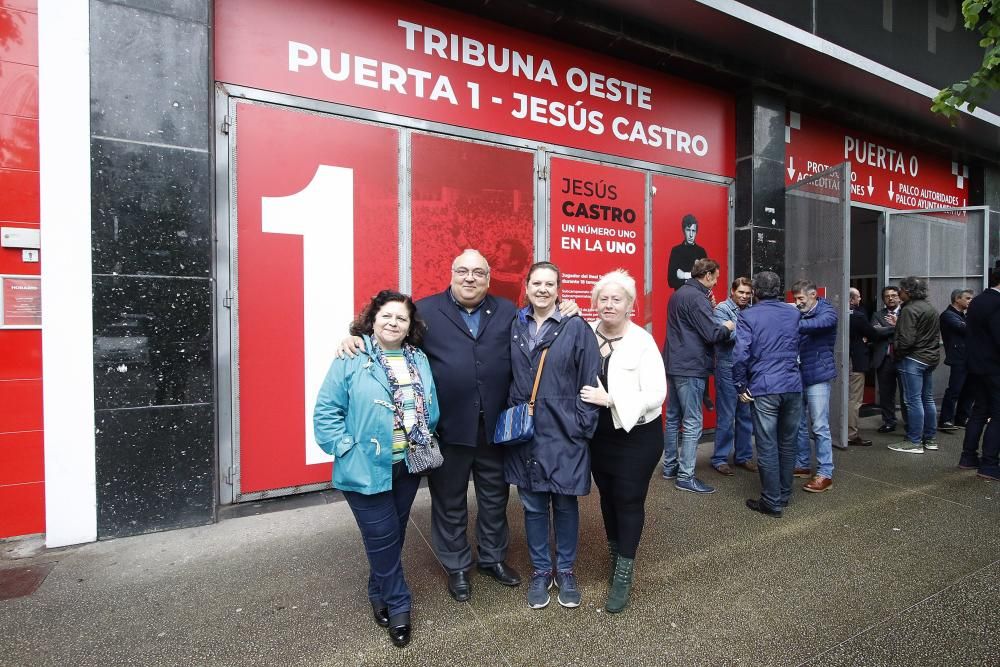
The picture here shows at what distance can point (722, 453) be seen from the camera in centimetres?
469

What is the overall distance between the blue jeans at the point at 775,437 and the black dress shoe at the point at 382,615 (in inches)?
107

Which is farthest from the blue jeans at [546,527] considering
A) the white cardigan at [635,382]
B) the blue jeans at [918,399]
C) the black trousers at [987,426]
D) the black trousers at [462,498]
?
the blue jeans at [918,399]

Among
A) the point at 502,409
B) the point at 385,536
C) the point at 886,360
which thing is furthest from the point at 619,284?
the point at 886,360

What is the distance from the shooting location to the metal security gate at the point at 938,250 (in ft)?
23.4

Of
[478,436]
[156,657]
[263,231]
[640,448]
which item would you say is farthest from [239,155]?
[640,448]

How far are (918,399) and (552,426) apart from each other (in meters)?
5.08

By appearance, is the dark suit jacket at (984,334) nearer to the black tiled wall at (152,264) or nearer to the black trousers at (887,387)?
the black trousers at (887,387)

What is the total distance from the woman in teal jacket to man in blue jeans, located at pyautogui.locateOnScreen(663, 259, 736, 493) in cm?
251

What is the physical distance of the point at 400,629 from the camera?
2256 millimetres

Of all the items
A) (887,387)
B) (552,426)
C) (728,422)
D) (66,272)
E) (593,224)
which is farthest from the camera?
(887,387)

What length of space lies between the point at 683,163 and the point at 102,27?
5.18m

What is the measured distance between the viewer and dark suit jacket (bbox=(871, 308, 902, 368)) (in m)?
5.77

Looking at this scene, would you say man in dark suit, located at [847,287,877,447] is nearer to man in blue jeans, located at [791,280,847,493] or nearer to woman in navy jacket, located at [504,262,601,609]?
man in blue jeans, located at [791,280,847,493]

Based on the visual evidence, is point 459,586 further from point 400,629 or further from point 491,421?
point 491,421
